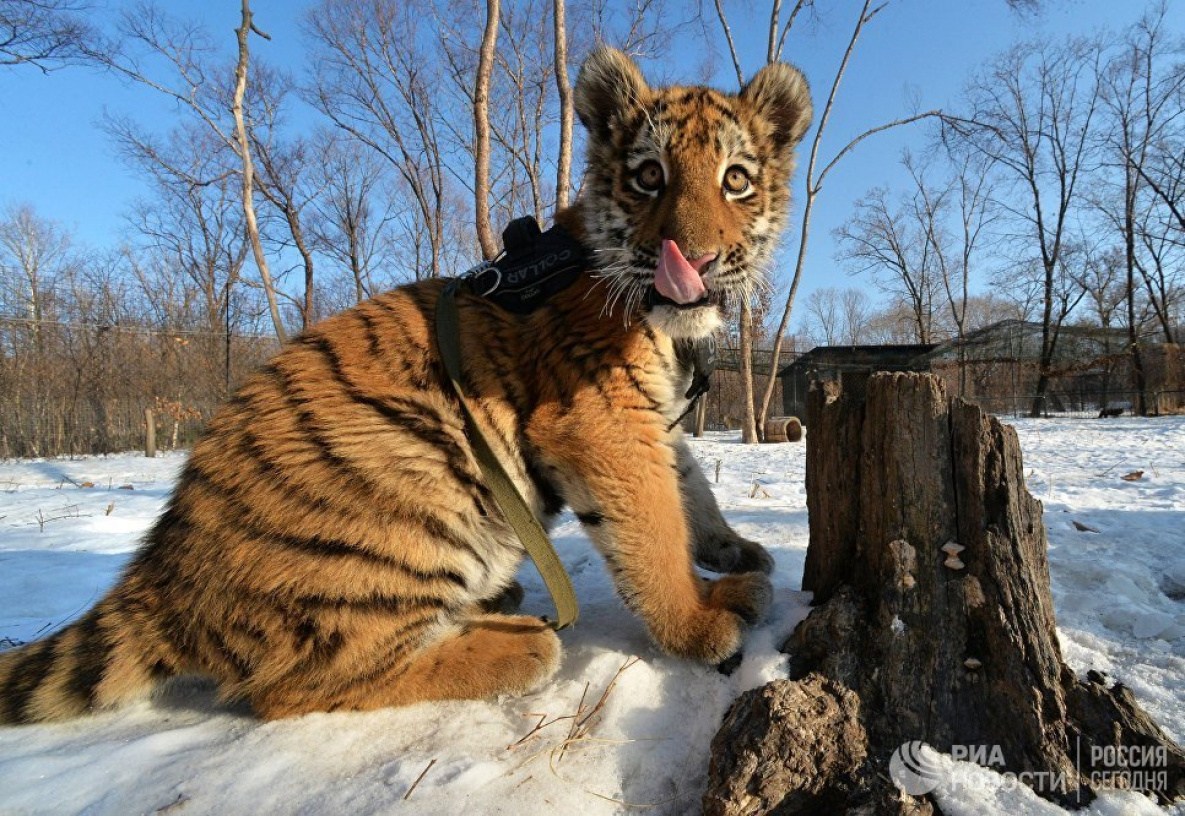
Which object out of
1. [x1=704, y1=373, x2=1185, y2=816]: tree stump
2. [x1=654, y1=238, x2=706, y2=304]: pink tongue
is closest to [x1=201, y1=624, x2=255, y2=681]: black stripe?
[x1=704, y1=373, x2=1185, y2=816]: tree stump

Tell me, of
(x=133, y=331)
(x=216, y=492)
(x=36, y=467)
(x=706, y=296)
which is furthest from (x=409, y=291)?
(x=133, y=331)

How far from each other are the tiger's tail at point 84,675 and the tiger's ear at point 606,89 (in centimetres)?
266

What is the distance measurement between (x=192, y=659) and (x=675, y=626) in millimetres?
1609

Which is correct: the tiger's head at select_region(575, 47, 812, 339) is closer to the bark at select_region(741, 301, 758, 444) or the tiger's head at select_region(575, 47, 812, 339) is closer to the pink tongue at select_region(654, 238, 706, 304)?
the pink tongue at select_region(654, 238, 706, 304)

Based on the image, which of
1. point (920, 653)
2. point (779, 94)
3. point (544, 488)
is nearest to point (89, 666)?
point (544, 488)

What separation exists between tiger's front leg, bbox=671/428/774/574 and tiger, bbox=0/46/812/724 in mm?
366

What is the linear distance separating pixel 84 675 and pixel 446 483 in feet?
4.23

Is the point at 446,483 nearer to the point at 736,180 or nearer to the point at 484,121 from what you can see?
the point at 736,180

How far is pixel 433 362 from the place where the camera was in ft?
6.77

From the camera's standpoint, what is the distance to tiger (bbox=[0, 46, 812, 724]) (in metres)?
1.72

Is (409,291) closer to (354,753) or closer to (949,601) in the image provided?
(354,753)

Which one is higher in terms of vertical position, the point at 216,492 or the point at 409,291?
the point at 409,291

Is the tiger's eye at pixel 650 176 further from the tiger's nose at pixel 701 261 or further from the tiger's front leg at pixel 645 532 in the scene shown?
the tiger's front leg at pixel 645 532

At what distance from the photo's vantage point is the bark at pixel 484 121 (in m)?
10.4
